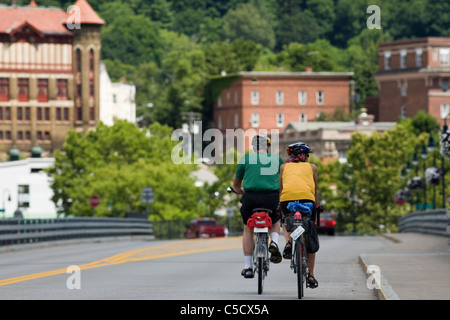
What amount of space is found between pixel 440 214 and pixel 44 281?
22.0 m

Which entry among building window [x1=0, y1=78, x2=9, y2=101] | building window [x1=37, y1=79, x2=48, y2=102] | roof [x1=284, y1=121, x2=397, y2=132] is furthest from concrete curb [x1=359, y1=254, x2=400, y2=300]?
building window [x1=0, y1=78, x2=9, y2=101]

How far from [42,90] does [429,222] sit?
12997 cm

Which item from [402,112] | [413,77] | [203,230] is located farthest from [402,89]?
[203,230]

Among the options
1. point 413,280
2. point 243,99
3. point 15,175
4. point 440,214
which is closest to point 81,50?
point 243,99

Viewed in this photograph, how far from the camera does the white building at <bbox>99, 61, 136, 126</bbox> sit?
184 m

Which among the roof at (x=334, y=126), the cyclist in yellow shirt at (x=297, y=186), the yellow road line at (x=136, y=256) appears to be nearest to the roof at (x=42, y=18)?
the roof at (x=334, y=126)

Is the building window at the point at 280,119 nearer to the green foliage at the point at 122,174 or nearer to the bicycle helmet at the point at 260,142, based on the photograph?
the green foliage at the point at 122,174

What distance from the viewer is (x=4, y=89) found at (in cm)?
17225

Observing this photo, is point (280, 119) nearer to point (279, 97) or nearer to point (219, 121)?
point (279, 97)

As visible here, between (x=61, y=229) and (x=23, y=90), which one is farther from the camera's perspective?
(x=23, y=90)

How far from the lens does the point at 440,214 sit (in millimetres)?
42000

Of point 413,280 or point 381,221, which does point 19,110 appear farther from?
point 413,280

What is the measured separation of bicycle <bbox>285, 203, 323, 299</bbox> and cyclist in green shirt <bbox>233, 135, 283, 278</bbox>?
113 centimetres
